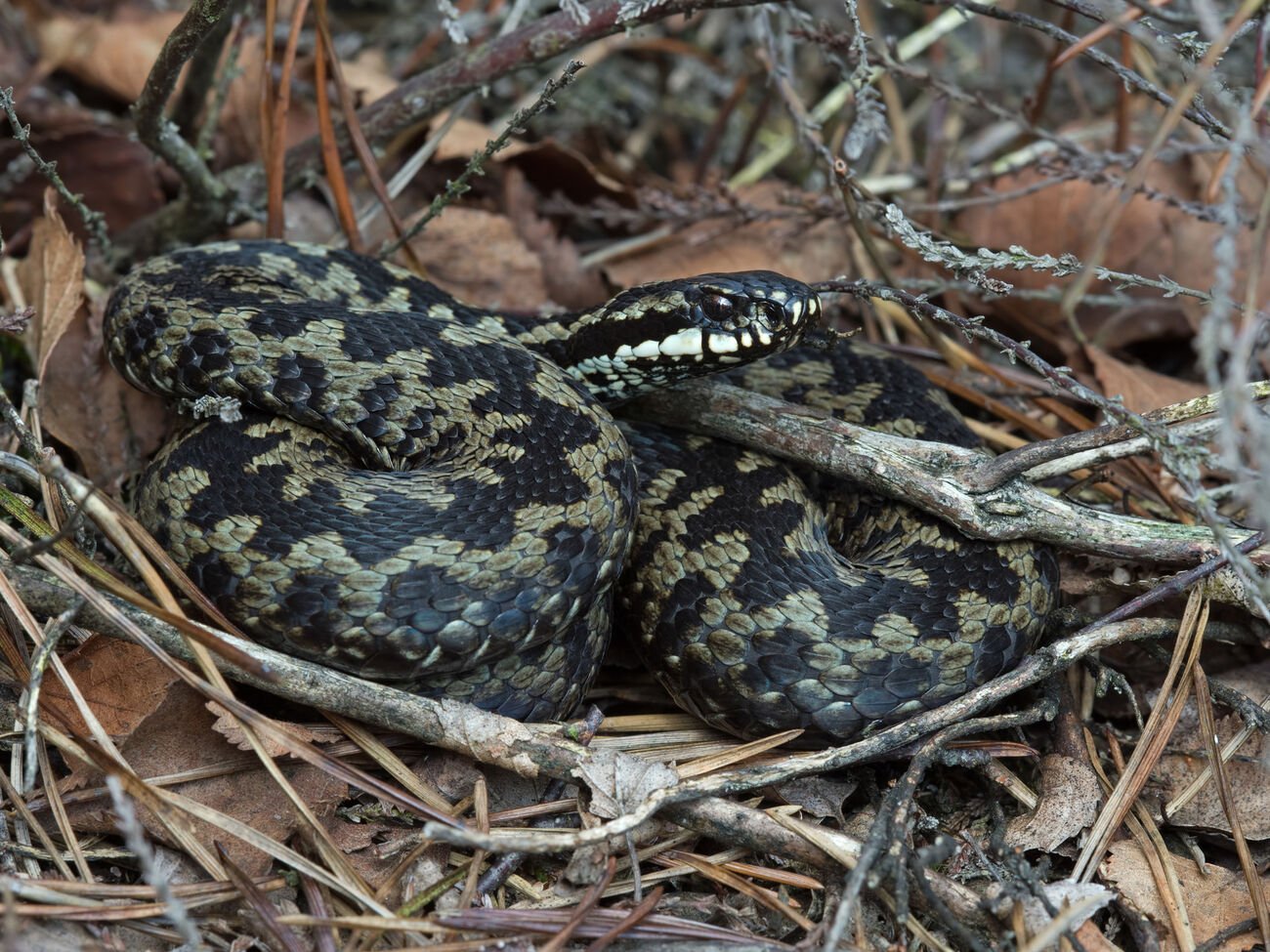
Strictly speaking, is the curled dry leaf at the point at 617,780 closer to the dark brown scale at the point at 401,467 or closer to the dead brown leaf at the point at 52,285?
the dark brown scale at the point at 401,467

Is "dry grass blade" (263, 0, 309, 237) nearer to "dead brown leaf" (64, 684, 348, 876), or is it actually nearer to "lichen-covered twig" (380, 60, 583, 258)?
"lichen-covered twig" (380, 60, 583, 258)

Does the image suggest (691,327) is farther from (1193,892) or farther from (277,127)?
(1193,892)

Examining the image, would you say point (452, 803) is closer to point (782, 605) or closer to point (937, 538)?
point (782, 605)

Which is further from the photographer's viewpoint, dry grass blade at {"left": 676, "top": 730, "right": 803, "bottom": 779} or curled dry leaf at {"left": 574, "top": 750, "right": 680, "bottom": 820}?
dry grass blade at {"left": 676, "top": 730, "right": 803, "bottom": 779}

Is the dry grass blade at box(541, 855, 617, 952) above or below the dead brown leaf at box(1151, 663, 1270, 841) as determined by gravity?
above

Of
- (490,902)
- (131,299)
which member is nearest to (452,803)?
(490,902)

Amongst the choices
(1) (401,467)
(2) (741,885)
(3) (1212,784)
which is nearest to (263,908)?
(2) (741,885)

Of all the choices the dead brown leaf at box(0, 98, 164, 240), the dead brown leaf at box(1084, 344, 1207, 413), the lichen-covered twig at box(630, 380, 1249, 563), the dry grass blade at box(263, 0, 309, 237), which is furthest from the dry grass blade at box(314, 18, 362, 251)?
the dead brown leaf at box(1084, 344, 1207, 413)
